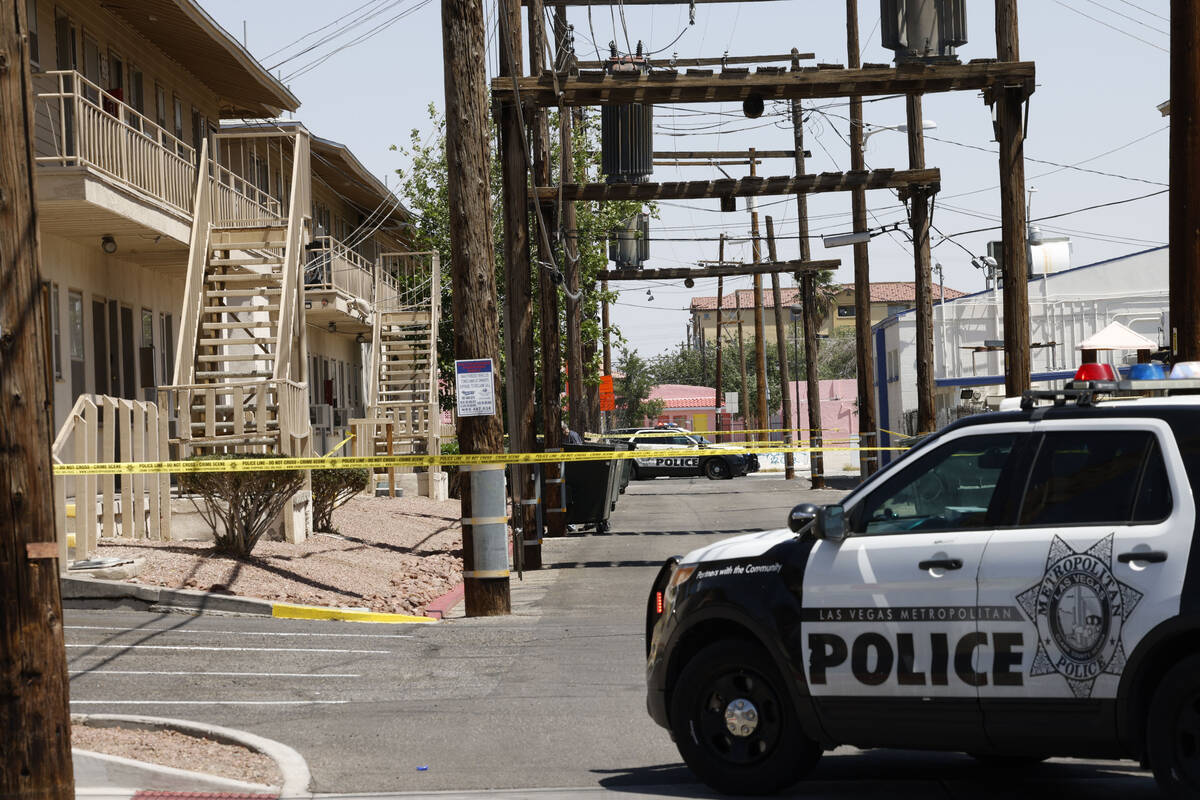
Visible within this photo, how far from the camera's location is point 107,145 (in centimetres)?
1975

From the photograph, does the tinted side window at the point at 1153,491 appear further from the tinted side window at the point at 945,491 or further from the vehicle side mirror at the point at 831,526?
the vehicle side mirror at the point at 831,526

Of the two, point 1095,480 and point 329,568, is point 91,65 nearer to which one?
point 329,568

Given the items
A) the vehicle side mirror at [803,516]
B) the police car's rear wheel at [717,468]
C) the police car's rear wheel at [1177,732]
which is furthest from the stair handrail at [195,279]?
the police car's rear wheel at [717,468]

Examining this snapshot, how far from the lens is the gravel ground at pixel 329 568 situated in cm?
1498

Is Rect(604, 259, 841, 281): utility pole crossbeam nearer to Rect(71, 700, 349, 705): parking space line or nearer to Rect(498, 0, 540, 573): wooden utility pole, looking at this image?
Rect(498, 0, 540, 573): wooden utility pole

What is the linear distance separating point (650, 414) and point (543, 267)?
83.4 m

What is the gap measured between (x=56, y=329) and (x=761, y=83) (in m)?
10.5

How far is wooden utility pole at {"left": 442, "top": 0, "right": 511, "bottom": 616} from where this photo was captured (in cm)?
1474

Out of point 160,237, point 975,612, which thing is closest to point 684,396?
point 160,237

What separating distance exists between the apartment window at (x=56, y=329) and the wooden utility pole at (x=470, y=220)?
845 cm

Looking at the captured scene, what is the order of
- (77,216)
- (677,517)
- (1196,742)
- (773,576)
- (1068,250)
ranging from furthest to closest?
(1068,250)
(677,517)
(77,216)
(773,576)
(1196,742)

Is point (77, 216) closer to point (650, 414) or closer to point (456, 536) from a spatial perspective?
point (456, 536)

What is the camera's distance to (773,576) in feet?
23.5

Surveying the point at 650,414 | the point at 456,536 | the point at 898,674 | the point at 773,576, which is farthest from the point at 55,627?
the point at 650,414
